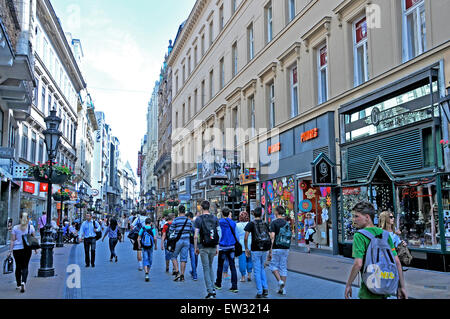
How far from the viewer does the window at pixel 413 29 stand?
41.1 feet

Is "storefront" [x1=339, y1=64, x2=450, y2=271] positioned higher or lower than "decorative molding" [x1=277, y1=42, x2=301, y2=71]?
lower

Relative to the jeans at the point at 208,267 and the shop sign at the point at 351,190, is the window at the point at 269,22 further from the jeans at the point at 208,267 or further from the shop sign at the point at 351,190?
the jeans at the point at 208,267

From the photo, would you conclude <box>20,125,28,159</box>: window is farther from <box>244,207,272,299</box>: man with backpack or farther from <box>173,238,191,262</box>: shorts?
<box>244,207,272,299</box>: man with backpack

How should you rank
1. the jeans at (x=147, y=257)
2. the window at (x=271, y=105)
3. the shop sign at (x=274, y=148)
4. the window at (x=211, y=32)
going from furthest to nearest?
the window at (x=211, y=32)
the window at (x=271, y=105)
the shop sign at (x=274, y=148)
the jeans at (x=147, y=257)

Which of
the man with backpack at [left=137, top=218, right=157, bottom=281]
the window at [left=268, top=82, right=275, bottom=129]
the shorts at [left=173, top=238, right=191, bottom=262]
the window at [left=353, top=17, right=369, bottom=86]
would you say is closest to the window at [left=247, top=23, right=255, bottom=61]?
the window at [left=268, top=82, right=275, bottom=129]

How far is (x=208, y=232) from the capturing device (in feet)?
28.9

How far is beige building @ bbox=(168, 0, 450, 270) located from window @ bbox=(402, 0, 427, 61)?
0.11 ft

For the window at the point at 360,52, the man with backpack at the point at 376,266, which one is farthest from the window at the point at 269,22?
the man with backpack at the point at 376,266

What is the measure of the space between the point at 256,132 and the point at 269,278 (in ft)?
45.5

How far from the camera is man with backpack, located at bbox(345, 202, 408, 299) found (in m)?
4.33

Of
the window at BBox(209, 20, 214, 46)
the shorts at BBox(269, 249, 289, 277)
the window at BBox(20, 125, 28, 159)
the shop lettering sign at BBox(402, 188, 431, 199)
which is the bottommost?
the shorts at BBox(269, 249, 289, 277)

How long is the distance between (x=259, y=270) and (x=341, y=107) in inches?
362

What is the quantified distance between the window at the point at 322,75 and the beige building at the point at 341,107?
0.06 metres

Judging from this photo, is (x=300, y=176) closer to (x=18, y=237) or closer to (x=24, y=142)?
(x=18, y=237)
